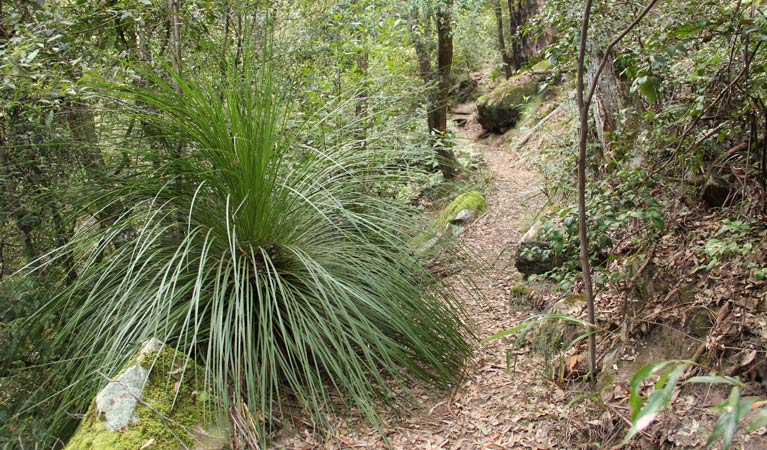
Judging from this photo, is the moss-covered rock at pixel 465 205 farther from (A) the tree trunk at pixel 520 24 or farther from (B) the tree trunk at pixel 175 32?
(A) the tree trunk at pixel 520 24

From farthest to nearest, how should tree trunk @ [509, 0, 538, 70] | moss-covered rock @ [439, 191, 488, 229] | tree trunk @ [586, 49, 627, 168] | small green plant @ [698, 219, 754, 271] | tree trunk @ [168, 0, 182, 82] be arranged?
1. tree trunk @ [509, 0, 538, 70]
2. moss-covered rock @ [439, 191, 488, 229]
3. tree trunk @ [586, 49, 627, 168]
4. tree trunk @ [168, 0, 182, 82]
5. small green plant @ [698, 219, 754, 271]

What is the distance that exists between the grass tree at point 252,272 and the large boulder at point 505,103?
806cm

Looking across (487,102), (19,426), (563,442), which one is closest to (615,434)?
(563,442)

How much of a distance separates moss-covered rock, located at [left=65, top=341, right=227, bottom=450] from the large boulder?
8.99 m

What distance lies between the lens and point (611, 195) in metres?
2.57

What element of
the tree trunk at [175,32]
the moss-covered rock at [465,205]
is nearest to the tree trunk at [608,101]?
the moss-covered rock at [465,205]

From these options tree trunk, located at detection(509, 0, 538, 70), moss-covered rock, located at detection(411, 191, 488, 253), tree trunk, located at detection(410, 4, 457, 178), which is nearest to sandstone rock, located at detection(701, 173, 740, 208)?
moss-covered rock, located at detection(411, 191, 488, 253)

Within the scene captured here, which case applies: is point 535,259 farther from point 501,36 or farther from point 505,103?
point 501,36

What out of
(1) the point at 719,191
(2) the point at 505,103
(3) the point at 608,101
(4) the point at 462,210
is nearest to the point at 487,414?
(1) the point at 719,191

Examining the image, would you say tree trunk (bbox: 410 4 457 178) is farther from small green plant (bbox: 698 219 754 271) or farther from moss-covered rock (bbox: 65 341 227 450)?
moss-covered rock (bbox: 65 341 227 450)

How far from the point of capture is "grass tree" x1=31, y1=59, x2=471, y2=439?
2.27 metres

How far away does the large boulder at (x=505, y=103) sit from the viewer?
10203 millimetres

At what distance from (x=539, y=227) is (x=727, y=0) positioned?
1.85 meters

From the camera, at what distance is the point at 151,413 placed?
6.63ft
